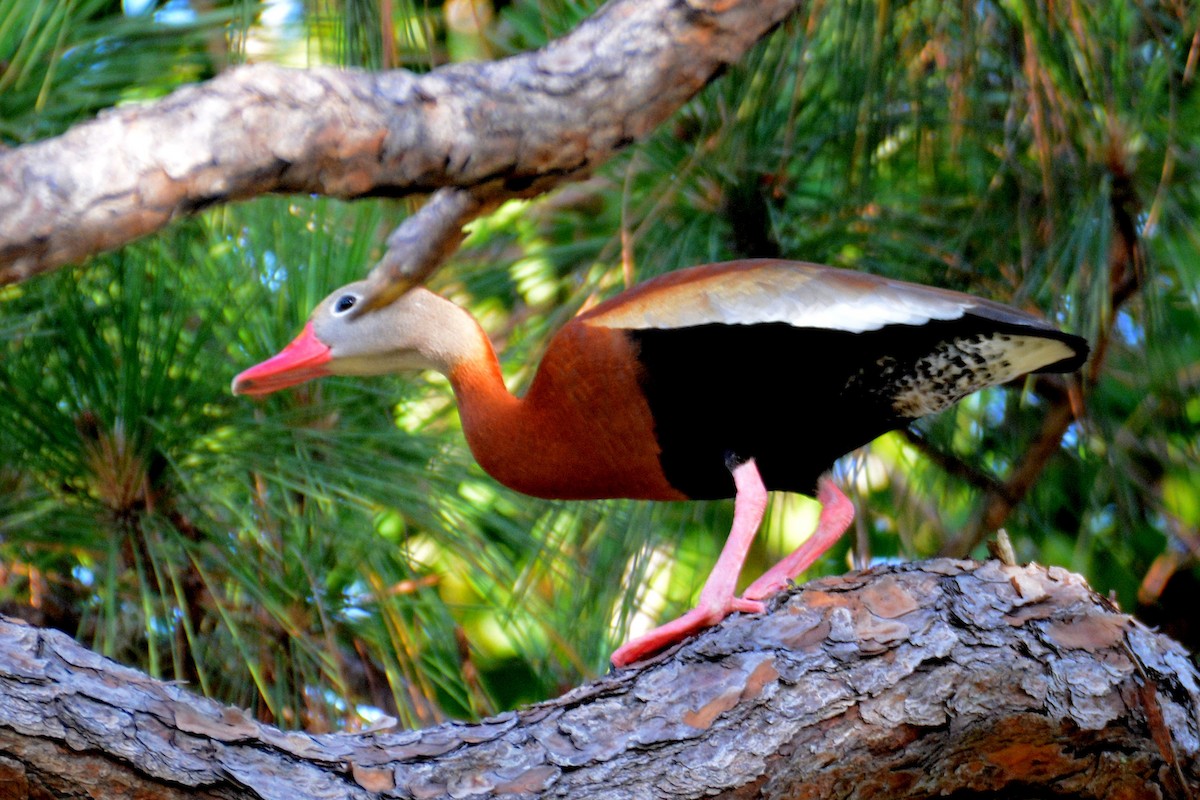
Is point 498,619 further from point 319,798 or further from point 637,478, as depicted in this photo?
point 319,798

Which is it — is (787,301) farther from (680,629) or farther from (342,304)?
(342,304)

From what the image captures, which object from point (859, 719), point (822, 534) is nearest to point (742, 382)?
point (822, 534)

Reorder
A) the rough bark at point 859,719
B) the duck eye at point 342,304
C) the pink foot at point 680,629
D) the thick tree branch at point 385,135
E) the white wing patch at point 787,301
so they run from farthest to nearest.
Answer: the duck eye at point 342,304
the white wing patch at point 787,301
the pink foot at point 680,629
the rough bark at point 859,719
the thick tree branch at point 385,135

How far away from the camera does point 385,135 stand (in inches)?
63.6

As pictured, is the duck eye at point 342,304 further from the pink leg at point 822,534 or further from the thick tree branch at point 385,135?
the pink leg at point 822,534

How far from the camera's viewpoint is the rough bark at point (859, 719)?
1654 millimetres

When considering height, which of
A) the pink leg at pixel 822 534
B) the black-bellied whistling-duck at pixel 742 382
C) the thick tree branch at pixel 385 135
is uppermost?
the thick tree branch at pixel 385 135

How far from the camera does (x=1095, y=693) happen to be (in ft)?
5.63

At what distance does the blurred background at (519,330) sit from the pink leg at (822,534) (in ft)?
0.94

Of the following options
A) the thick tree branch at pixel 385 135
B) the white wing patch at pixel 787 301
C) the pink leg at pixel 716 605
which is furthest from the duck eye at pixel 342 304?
the pink leg at pixel 716 605

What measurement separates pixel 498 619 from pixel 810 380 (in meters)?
0.85

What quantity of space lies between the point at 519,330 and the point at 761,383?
106 centimetres

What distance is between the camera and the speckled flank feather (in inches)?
82.1

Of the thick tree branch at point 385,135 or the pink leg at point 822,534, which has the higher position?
the thick tree branch at point 385,135
